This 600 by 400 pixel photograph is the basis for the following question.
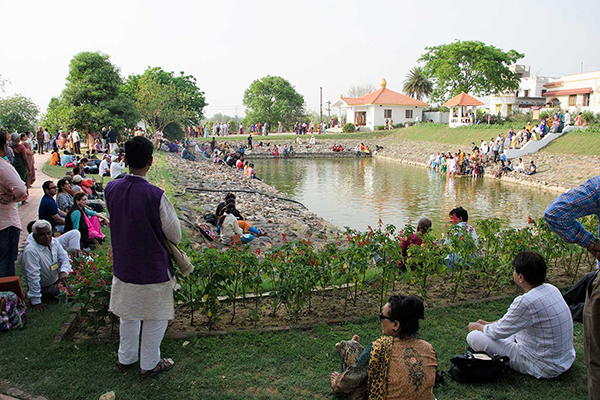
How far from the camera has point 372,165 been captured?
103 ft

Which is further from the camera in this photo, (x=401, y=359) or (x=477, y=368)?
(x=477, y=368)

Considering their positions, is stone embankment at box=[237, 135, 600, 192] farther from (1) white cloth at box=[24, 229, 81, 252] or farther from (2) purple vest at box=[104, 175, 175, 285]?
(2) purple vest at box=[104, 175, 175, 285]

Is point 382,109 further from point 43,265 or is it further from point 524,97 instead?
point 43,265

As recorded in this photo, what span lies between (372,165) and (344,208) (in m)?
16.1

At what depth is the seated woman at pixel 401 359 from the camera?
9.16ft

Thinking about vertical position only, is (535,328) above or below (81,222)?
below

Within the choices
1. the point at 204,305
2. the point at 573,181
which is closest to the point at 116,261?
the point at 204,305

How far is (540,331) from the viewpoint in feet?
11.5

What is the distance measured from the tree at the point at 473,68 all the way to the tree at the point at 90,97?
1326 inches

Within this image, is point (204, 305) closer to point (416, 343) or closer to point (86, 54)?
point (416, 343)

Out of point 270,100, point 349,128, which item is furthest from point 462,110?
point 270,100

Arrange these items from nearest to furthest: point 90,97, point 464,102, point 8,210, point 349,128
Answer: point 8,210, point 90,97, point 464,102, point 349,128

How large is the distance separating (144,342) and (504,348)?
2947 millimetres

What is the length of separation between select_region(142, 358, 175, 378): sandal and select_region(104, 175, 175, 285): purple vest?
2.49ft
